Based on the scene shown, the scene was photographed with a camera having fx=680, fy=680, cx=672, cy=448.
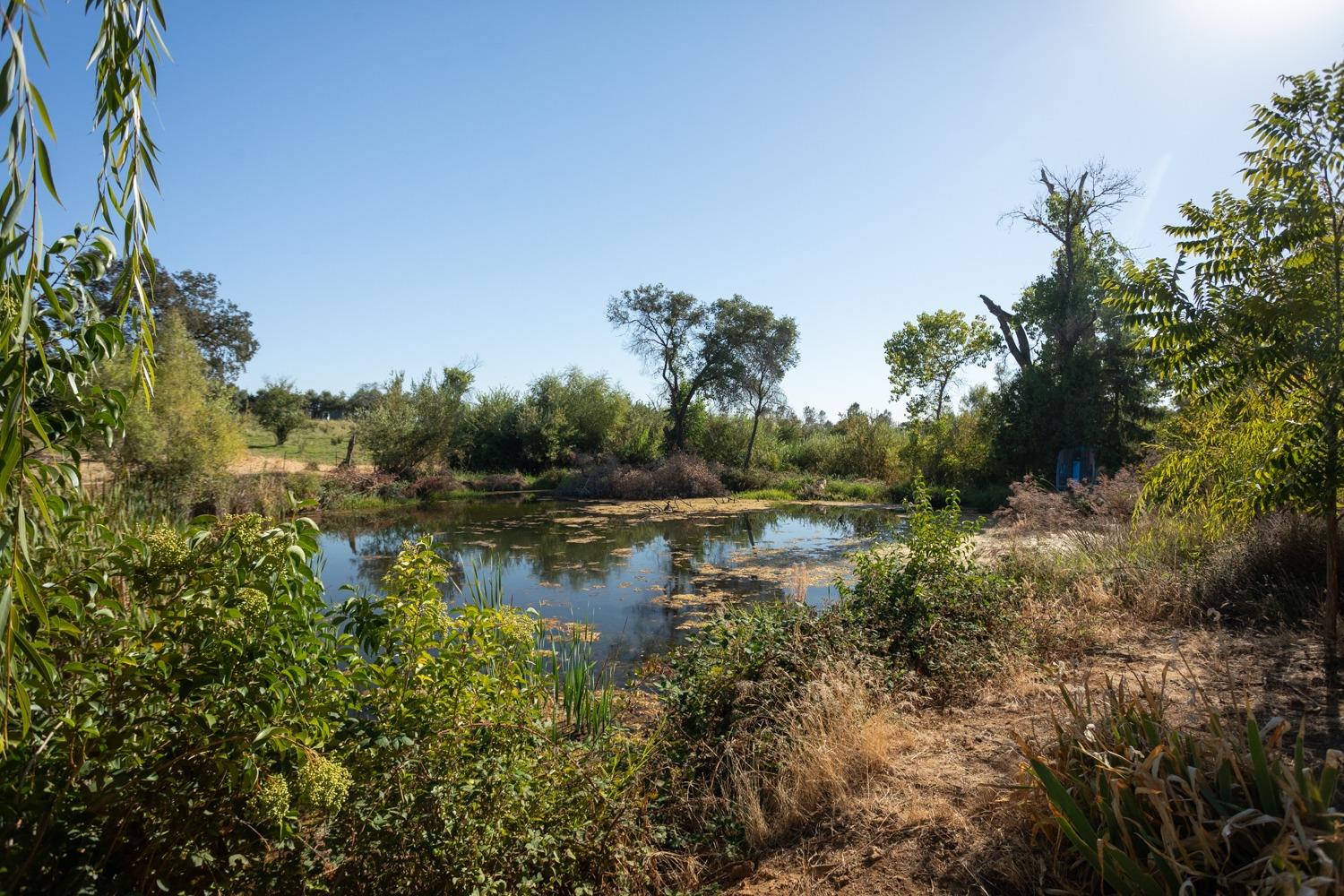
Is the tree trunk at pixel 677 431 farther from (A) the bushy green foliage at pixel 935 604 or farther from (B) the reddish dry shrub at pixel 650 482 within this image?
(A) the bushy green foliage at pixel 935 604

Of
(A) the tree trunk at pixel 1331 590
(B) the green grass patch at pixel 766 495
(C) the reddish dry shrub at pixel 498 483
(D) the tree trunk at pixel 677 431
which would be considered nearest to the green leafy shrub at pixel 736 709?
(A) the tree trunk at pixel 1331 590

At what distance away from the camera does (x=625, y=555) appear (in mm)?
13727

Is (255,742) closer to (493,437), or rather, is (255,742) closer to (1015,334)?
(1015,334)

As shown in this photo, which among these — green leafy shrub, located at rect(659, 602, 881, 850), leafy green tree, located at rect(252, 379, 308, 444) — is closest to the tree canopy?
green leafy shrub, located at rect(659, 602, 881, 850)

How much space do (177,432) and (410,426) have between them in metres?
9.79

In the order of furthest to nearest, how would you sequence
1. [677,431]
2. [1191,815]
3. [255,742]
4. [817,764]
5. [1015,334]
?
[677,431] → [1015,334] → [817,764] → [1191,815] → [255,742]

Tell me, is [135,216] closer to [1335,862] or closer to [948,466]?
[1335,862]

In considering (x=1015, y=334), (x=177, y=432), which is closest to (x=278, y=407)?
(x=177, y=432)

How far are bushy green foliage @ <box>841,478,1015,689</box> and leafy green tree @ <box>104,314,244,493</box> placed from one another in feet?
49.6

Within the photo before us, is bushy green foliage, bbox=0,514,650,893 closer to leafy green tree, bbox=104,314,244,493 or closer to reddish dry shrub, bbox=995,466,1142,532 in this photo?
reddish dry shrub, bbox=995,466,1142,532

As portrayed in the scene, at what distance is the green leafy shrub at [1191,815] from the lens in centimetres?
172

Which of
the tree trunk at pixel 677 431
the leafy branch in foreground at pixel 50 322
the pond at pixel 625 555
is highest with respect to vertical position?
the tree trunk at pixel 677 431

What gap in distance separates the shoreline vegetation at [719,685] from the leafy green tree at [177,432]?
339 inches

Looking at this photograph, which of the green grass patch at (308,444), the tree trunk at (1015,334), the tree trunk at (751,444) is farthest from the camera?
the tree trunk at (751,444)
